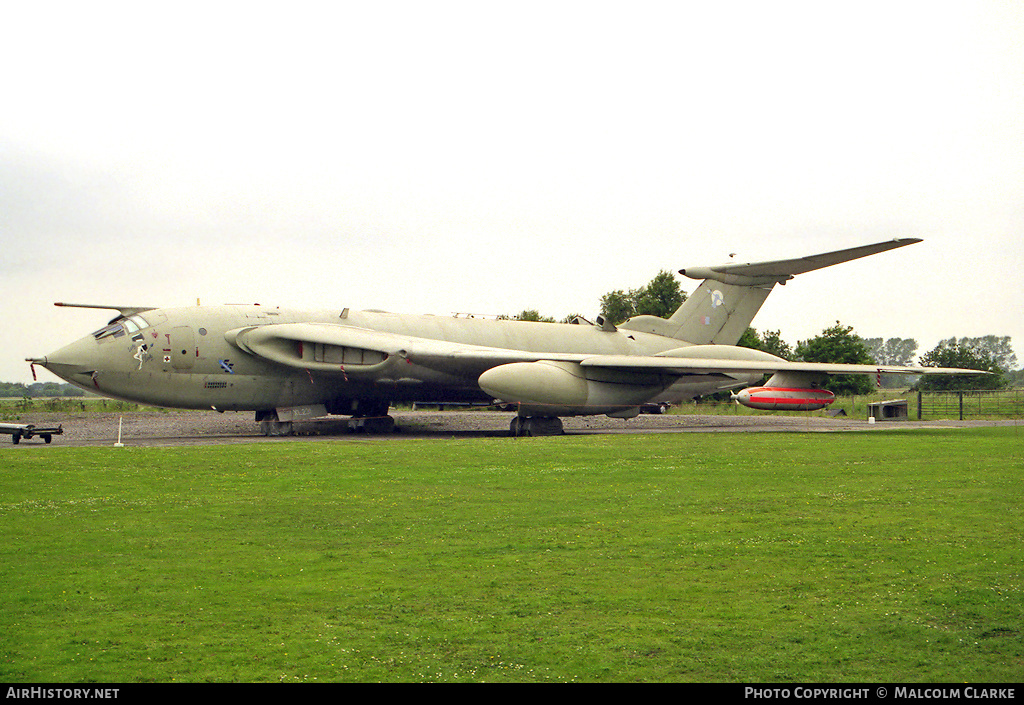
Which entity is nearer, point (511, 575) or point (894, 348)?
point (511, 575)

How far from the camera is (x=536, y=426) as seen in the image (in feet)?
86.0

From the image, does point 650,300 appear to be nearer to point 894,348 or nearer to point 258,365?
point 258,365

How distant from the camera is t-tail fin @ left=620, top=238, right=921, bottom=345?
3189 cm

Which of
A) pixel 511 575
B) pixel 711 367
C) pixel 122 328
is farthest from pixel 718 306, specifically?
pixel 511 575

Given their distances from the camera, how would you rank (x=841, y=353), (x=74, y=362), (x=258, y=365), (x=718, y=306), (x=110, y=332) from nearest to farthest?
(x=74, y=362), (x=110, y=332), (x=258, y=365), (x=718, y=306), (x=841, y=353)

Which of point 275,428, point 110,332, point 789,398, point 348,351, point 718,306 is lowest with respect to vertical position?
point 275,428

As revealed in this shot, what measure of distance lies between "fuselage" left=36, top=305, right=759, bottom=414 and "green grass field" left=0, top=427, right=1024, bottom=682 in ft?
31.5

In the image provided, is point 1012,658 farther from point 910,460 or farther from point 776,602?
point 910,460

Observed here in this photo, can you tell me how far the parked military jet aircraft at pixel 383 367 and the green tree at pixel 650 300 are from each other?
33924mm

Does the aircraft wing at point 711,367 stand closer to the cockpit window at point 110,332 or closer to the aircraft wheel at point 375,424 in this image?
the aircraft wheel at point 375,424

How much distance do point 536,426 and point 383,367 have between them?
4.75m

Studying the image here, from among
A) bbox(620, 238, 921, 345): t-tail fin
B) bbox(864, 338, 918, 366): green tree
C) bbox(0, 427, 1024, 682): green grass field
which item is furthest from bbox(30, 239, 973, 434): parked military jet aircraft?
bbox(864, 338, 918, 366): green tree

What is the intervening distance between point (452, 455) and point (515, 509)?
6052 millimetres

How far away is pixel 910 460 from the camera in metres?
15.5
